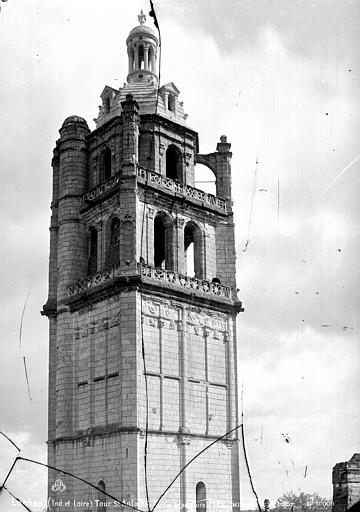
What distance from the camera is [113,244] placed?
124 feet

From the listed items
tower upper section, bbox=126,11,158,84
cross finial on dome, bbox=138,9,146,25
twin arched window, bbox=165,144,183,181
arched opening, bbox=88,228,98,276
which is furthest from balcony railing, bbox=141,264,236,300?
cross finial on dome, bbox=138,9,146,25

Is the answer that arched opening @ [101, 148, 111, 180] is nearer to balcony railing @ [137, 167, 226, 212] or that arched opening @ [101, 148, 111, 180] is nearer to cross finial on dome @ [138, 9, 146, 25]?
balcony railing @ [137, 167, 226, 212]

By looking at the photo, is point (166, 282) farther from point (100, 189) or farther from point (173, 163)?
point (173, 163)

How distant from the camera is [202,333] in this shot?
36.4 meters

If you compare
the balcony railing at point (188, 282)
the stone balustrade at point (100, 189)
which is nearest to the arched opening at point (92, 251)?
the stone balustrade at point (100, 189)

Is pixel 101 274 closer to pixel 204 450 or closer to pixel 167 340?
pixel 167 340

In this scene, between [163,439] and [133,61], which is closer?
[163,439]

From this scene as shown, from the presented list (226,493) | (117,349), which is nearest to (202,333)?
(117,349)

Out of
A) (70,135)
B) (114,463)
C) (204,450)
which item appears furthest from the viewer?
(70,135)

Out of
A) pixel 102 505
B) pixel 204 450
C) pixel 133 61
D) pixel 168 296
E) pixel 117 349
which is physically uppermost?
pixel 133 61

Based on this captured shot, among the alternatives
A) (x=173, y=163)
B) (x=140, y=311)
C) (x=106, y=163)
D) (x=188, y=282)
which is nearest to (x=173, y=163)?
(x=173, y=163)

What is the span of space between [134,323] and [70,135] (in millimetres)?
11733

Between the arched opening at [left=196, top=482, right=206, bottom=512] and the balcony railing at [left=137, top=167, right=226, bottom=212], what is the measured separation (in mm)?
13518

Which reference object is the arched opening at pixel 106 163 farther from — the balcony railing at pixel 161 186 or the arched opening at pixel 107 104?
Result: the arched opening at pixel 107 104
